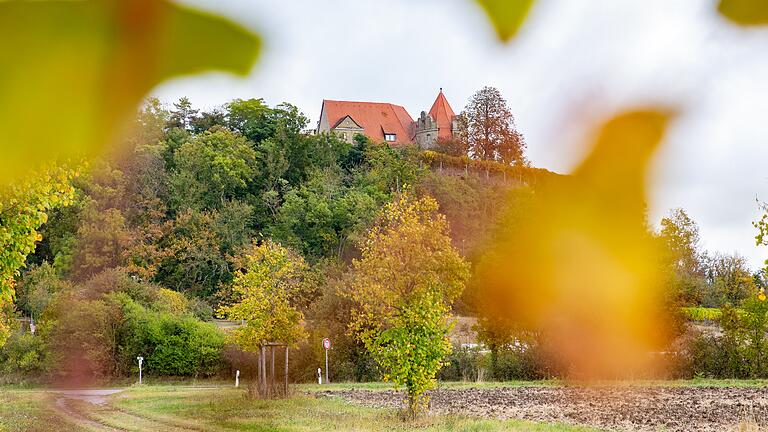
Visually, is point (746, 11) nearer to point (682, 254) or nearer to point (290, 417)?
point (682, 254)

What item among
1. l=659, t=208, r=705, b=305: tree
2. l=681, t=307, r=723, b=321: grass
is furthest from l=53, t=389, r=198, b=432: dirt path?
l=659, t=208, r=705, b=305: tree

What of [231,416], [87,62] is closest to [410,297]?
[231,416]

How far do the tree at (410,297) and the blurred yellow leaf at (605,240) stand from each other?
31.8ft

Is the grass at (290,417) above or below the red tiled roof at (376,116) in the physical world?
below

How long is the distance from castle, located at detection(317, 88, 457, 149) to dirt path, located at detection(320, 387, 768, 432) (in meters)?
8.33

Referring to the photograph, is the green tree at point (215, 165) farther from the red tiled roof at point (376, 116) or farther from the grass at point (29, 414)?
the grass at point (29, 414)

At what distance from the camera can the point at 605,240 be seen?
579mm

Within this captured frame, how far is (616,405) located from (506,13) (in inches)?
496

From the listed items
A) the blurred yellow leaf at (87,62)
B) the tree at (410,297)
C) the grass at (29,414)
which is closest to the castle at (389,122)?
the blurred yellow leaf at (87,62)

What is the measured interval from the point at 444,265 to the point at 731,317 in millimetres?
11386

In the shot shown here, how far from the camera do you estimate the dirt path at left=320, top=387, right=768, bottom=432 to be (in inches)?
391

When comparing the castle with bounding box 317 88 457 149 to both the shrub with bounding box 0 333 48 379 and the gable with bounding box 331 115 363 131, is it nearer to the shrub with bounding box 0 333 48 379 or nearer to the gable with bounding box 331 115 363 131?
the gable with bounding box 331 115 363 131

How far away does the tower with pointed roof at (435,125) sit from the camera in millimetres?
689

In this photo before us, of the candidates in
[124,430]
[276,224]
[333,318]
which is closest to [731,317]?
[333,318]
